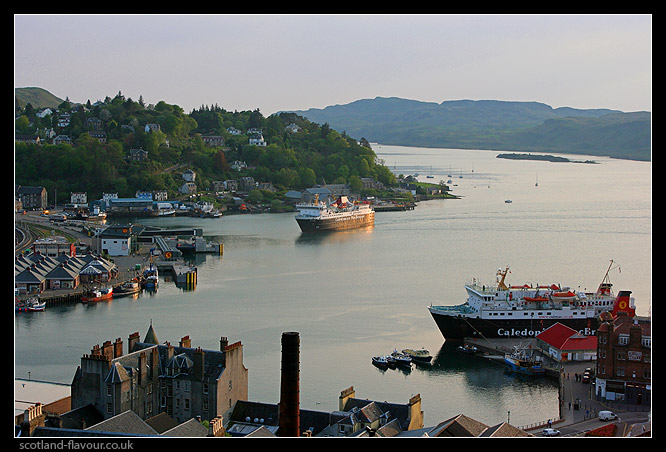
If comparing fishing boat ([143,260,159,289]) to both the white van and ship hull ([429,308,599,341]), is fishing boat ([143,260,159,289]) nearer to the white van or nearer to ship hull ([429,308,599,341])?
ship hull ([429,308,599,341])

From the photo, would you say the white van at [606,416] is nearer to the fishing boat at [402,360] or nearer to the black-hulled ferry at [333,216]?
the fishing boat at [402,360]

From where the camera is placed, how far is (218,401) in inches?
322

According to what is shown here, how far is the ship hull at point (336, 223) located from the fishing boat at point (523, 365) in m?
18.2

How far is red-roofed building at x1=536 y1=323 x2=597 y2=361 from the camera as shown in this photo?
11609 mm

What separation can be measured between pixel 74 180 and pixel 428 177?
24.6 m

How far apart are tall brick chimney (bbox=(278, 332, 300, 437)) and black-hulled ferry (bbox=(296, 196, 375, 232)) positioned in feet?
76.9

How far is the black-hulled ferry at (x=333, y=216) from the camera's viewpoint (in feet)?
97.2

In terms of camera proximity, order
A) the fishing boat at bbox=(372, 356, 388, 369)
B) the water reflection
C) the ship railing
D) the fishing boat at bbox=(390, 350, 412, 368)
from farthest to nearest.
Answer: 1. the water reflection
2. the ship railing
3. the fishing boat at bbox=(390, 350, 412, 368)
4. the fishing boat at bbox=(372, 356, 388, 369)

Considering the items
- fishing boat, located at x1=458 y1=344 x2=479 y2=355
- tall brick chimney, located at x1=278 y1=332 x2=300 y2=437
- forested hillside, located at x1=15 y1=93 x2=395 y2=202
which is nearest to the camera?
tall brick chimney, located at x1=278 y1=332 x2=300 y2=437

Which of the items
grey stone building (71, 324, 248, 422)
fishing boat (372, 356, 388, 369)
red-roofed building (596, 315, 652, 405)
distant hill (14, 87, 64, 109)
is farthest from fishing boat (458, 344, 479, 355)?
distant hill (14, 87, 64, 109)

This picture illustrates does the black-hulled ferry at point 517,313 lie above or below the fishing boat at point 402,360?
above

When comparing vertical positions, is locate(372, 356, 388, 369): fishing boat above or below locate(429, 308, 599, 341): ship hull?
below

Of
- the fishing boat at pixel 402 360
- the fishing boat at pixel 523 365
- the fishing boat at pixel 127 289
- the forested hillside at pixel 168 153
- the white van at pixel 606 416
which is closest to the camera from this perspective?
the white van at pixel 606 416

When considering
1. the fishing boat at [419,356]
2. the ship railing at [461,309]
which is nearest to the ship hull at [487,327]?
the ship railing at [461,309]
